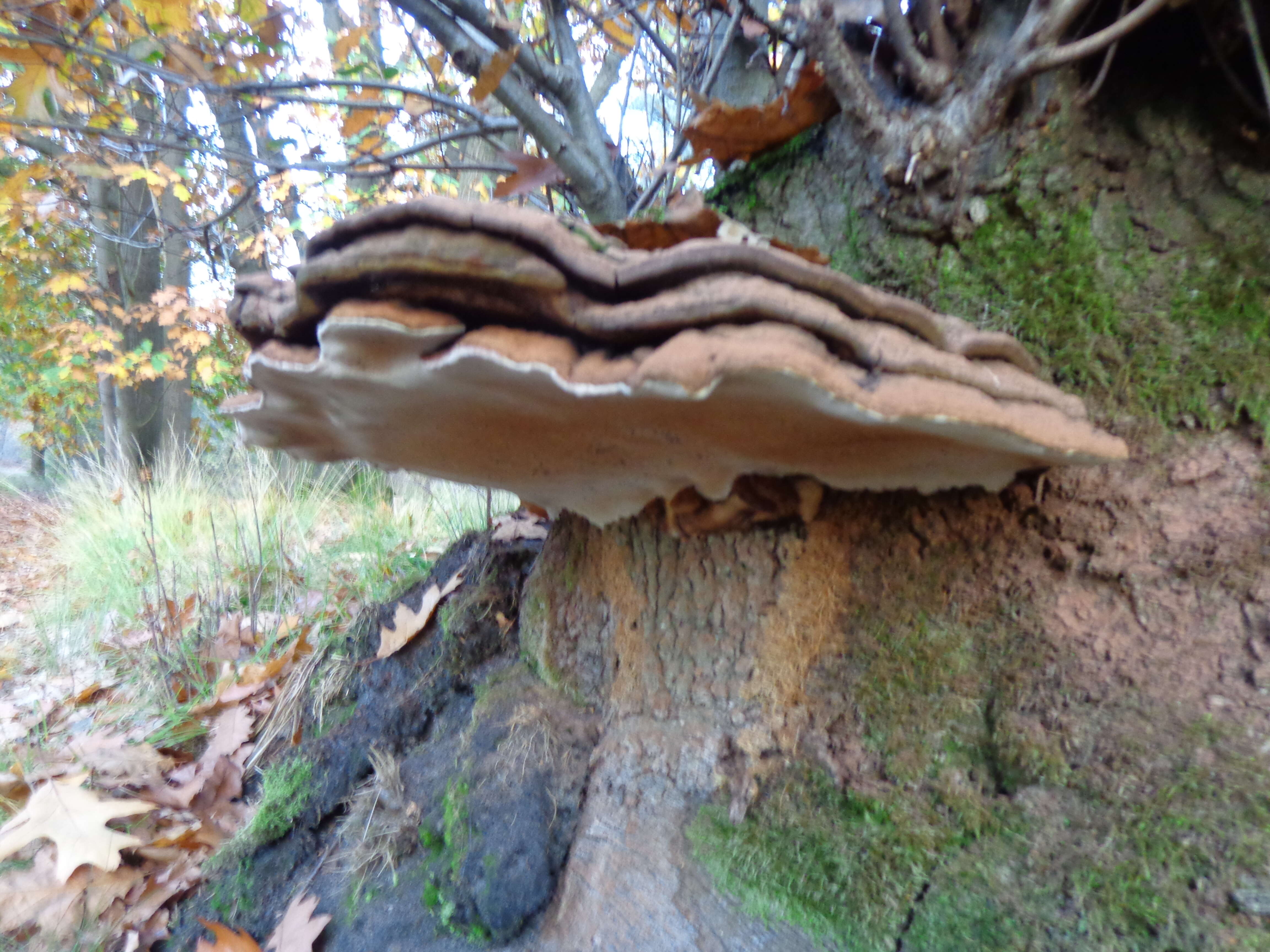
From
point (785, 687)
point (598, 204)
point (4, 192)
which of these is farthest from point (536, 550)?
point (4, 192)

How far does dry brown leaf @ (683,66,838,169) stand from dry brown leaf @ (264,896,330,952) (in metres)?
1.92

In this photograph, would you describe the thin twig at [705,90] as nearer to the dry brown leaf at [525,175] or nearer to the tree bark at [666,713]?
the dry brown leaf at [525,175]

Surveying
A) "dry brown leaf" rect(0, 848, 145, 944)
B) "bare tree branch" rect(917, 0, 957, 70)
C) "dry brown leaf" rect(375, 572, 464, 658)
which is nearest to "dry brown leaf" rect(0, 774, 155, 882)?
"dry brown leaf" rect(0, 848, 145, 944)

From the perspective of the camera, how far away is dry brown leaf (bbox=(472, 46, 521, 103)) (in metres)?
1.80

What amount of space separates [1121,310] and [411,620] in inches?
75.8

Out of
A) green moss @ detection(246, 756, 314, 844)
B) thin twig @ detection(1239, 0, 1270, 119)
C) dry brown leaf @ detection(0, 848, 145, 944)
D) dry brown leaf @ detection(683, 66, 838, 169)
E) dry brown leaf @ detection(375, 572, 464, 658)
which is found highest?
dry brown leaf @ detection(683, 66, 838, 169)

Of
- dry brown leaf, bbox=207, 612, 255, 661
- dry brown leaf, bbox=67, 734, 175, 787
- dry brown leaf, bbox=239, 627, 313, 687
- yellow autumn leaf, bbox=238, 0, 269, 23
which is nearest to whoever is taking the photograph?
dry brown leaf, bbox=67, 734, 175, 787

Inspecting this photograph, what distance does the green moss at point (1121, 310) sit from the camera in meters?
1.04

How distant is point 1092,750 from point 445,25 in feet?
7.74

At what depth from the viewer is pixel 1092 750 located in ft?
3.08

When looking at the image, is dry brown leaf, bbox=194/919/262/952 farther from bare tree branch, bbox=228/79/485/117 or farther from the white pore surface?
bare tree branch, bbox=228/79/485/117

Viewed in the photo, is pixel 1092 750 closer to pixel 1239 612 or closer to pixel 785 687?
pixel 1239 612

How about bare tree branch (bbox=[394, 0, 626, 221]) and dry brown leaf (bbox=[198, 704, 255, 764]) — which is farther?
dry brown leaf (bbox=[198, 704, 255, 764])

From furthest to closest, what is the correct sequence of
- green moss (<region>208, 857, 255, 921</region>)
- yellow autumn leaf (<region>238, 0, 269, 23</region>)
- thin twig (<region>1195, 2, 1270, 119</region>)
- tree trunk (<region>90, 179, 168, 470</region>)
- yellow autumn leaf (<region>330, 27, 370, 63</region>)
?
tree trunk (<region>90, 179, 168, 470</region>)
yellow autumn leaf (<region>330, 27, 370, 63</region>)
yellow autumn leaf (<region>238, 0, 269, 23</region>)
green moss (<region>208, 857, 255, 921</region>)
thin twig (<region>1195, 2, 1270, 119</region>)
